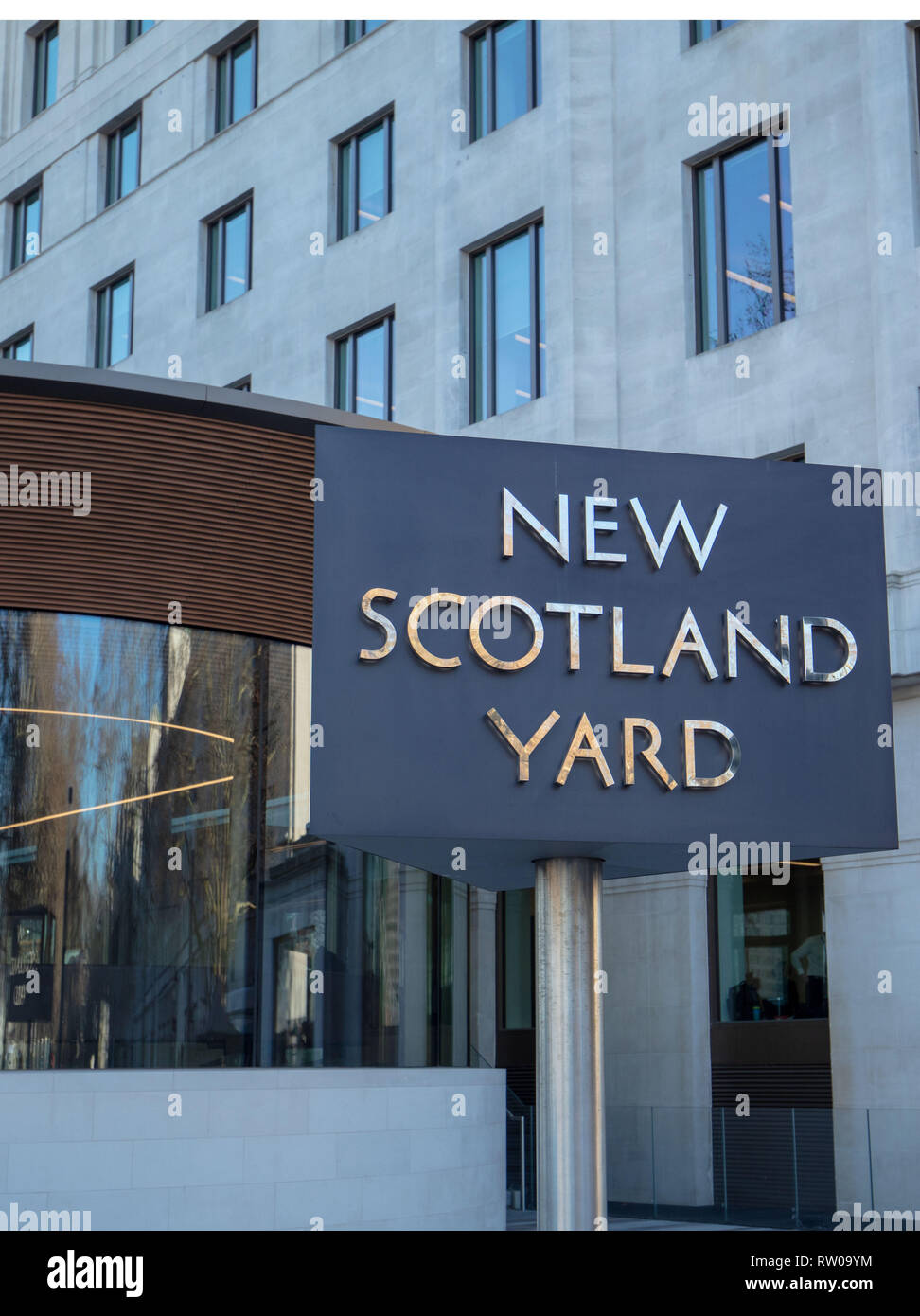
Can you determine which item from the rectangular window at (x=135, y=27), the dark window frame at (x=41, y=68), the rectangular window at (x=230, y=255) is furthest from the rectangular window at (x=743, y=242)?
the dark window frame at (x=41, y=68)

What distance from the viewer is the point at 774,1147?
2192 centimetres

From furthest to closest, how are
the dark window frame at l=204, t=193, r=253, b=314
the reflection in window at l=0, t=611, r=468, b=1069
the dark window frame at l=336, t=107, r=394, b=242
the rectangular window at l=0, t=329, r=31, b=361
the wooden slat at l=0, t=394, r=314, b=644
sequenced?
the rectangular window at l=0, t=329, r=31, b=361
the dark window frame at l=204, t=193, r=253, b=314
the dark window frame at l=336, t=107, r=394, b=242
the wooden slat at l=0, t=394, r=314, b=644
the reflection in window at l=0, t=611, r=468, b=1069

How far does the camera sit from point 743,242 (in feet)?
87.7

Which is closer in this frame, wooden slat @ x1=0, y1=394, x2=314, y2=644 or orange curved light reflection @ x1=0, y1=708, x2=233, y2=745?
orange curved light reflection @ x1=0, y1=708, x2=233, y2=745

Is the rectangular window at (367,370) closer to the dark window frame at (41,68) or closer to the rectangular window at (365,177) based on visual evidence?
the rectangular window at (365,177)

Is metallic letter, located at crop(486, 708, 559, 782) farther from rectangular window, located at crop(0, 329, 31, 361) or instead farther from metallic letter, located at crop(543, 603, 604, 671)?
rectangular window, located at crop(0, 329, 31, 361)

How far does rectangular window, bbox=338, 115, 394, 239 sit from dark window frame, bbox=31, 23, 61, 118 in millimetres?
13516

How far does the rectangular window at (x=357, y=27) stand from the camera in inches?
1352

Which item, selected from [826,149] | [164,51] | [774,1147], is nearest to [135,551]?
[774,1147]

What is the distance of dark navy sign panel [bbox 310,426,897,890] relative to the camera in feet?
31.0

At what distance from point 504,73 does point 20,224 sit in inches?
727

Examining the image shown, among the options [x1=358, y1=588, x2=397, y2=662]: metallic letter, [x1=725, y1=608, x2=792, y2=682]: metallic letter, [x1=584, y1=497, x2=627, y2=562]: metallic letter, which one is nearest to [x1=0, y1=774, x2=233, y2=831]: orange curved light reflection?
[x1=358, y1=588, x2=397, y2=662]: metallic letter
